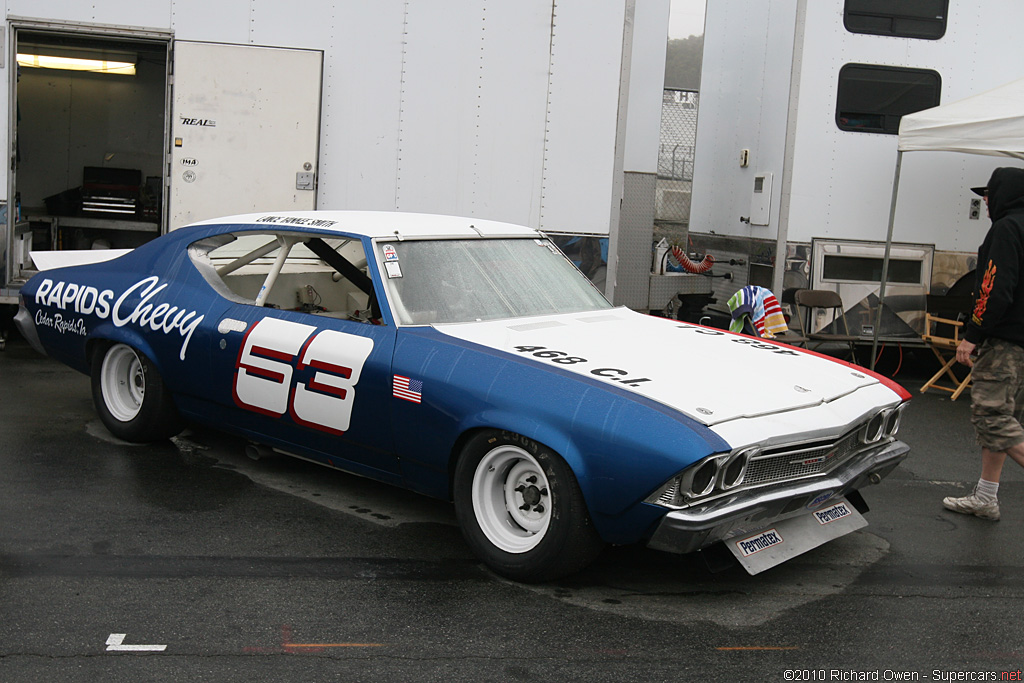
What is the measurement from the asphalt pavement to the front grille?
1.37 feet

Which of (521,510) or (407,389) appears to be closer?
(521,510)

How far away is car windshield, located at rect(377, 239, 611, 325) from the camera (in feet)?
14.1

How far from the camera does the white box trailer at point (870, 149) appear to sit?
8.69m

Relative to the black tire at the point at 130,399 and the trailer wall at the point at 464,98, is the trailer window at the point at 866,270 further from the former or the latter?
the black tire at the point at 130,399

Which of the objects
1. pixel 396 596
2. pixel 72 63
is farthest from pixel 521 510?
pixel 72 63

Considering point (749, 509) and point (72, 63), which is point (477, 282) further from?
point (72, 63)

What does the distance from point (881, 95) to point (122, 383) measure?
6900 mm

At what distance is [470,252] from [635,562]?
1.66 m

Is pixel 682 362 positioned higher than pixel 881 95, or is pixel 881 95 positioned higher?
pixel 881 95

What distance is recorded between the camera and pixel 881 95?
8766mm

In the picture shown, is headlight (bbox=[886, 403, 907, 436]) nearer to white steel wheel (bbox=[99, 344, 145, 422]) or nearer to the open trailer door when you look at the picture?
white steel wheel (bbox=[99, 344, 145, 422])

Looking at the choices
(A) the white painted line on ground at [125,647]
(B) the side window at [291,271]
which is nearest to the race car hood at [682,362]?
(B) the side window at [291,271]

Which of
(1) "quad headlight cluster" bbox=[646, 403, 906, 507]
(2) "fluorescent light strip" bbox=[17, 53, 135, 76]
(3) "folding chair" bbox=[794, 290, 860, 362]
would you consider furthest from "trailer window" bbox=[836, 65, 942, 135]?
(2) "fluorescent light strip" bbox=[17, 53, 135, 76]

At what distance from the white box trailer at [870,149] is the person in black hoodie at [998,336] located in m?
4.10
